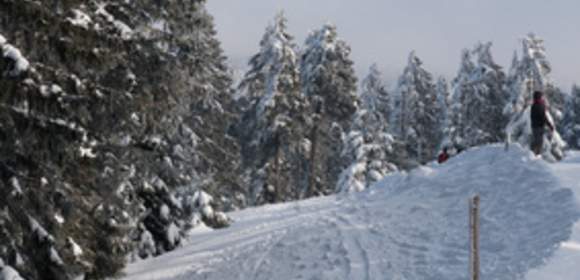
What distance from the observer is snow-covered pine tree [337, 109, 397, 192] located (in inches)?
1227

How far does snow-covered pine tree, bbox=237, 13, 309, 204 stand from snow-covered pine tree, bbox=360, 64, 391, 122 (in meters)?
6.85

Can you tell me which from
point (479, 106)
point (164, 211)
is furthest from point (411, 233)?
point (479, 106)

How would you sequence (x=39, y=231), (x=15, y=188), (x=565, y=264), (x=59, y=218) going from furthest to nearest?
(x=59, y=218)
(x=565, y=264)
(x=39, y=231)
(x=15, y=188)

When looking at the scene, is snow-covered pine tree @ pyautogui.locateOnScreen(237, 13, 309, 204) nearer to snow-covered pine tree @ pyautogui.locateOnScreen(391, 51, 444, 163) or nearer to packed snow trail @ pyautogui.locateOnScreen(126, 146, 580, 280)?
packed snow trail @ pyautogui.locateOnScreen(126, 146, 580, 280)

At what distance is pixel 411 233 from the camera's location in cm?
1333

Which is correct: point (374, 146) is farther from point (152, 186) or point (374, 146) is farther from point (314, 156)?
point (152, 186)

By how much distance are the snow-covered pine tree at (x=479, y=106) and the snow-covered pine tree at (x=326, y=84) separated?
929cm

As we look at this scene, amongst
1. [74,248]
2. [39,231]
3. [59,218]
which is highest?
[59,218]

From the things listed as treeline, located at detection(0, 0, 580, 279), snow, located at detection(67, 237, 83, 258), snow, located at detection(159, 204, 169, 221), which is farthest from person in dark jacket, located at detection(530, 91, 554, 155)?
snow, located at detection(67, 237, 83, 258)

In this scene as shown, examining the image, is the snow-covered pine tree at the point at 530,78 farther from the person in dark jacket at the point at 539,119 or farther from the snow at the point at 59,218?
the snow at the point at 59,218

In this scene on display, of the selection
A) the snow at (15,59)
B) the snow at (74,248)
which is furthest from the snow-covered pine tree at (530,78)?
the snow at (15,59)

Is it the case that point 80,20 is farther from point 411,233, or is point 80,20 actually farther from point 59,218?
point 411,233

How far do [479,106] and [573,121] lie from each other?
14.6 metres

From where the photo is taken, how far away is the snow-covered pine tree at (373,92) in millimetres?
40844
